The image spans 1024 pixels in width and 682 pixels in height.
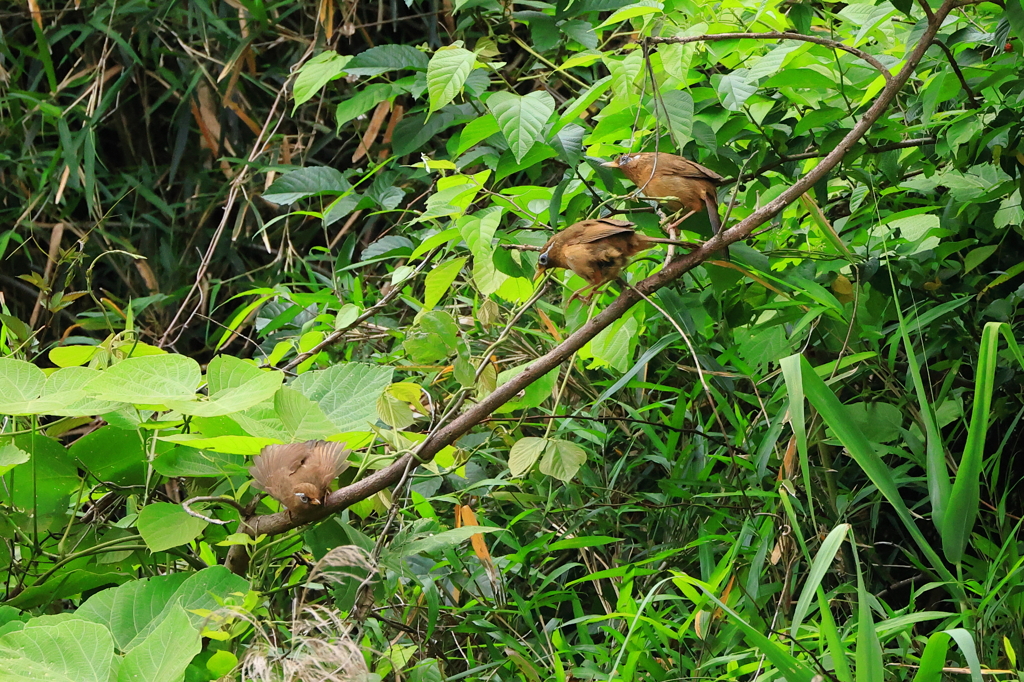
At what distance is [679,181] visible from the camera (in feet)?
2.65

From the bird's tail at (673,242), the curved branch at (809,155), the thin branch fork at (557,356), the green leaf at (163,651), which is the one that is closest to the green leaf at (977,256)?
the curved branch at (809,155)

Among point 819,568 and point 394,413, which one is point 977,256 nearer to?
point 819,568

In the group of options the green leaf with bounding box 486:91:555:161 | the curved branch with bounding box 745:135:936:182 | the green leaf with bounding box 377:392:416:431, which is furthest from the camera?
the curved branch with bounding box 745:135:936:182

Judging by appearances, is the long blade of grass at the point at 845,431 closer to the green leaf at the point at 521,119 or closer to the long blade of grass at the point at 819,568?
the long blade of grass at the point at 819,568

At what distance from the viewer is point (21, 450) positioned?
29.5 inches

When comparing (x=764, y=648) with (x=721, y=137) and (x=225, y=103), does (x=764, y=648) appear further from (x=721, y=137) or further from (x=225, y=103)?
(x=225, y=103)

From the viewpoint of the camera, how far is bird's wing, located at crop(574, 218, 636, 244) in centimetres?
72

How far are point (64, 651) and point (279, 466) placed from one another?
21 centimetres

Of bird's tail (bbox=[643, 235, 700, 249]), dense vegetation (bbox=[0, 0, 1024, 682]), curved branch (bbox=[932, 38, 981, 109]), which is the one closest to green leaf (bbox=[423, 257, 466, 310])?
dense vegetation (bbox=[0, 0, 1024, 682])

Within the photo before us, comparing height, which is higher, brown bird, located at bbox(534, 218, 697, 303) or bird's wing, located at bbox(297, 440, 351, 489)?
brown bird, located at bbox(534, 218, 697, 303)

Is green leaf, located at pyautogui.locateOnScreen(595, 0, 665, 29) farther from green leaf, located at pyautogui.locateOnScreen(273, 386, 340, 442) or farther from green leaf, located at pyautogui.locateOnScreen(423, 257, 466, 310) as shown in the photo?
green leaf, located at pyautogui.locateOnScreen(273, 386, 340, 442)

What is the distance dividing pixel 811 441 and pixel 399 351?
1.97 ft

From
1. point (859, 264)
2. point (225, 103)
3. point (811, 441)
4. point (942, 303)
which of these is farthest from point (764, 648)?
point (225, 103)

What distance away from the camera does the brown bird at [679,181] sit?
2.65ft
